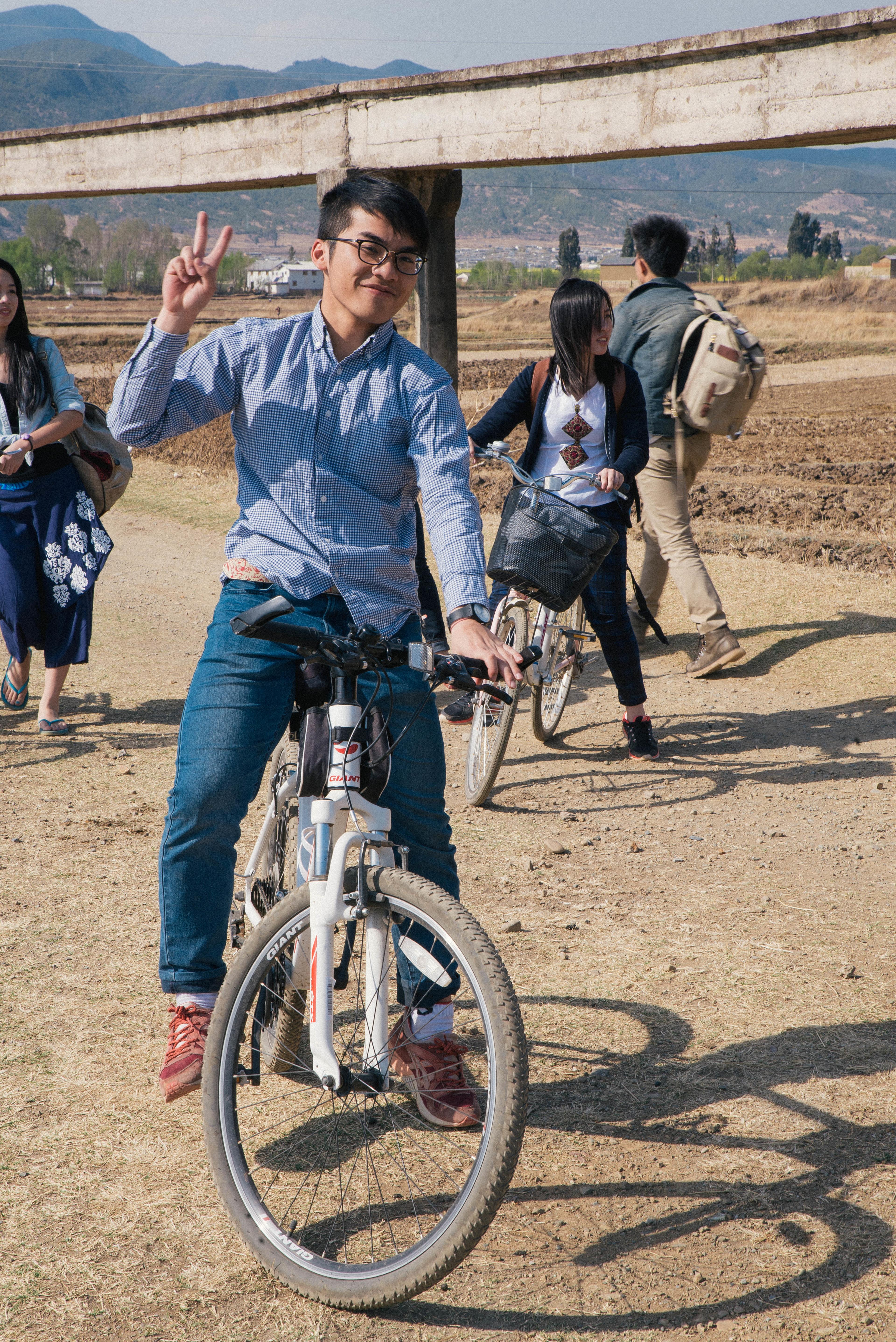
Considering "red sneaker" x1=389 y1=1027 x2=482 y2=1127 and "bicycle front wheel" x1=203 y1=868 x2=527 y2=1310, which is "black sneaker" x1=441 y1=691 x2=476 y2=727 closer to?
"bicycle front wheel" x1=203 y1=868 x2=527 y2=1310

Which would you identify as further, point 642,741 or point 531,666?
point 642,741

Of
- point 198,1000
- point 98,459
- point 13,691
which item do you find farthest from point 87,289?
point 198,1000

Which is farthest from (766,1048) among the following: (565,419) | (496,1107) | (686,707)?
(686,707)

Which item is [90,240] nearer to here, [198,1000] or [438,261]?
[438,261]

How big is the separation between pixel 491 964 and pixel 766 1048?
1466 millimetres

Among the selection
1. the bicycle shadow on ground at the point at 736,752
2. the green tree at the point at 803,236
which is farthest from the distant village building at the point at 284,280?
the bicycle shadow on ground at the point at 736,752

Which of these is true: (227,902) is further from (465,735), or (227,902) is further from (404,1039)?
(465,735)

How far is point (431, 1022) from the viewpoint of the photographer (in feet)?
9.29

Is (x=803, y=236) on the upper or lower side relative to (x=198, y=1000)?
upper

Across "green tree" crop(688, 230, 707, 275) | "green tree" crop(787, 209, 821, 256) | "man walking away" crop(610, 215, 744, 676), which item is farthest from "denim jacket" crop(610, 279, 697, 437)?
"green tree" crop(787, 209, 821, 256)

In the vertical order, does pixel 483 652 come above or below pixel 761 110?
below

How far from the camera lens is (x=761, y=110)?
568 cm

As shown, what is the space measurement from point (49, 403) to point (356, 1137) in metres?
3.99

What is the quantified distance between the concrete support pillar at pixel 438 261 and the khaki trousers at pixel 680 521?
1405mm
